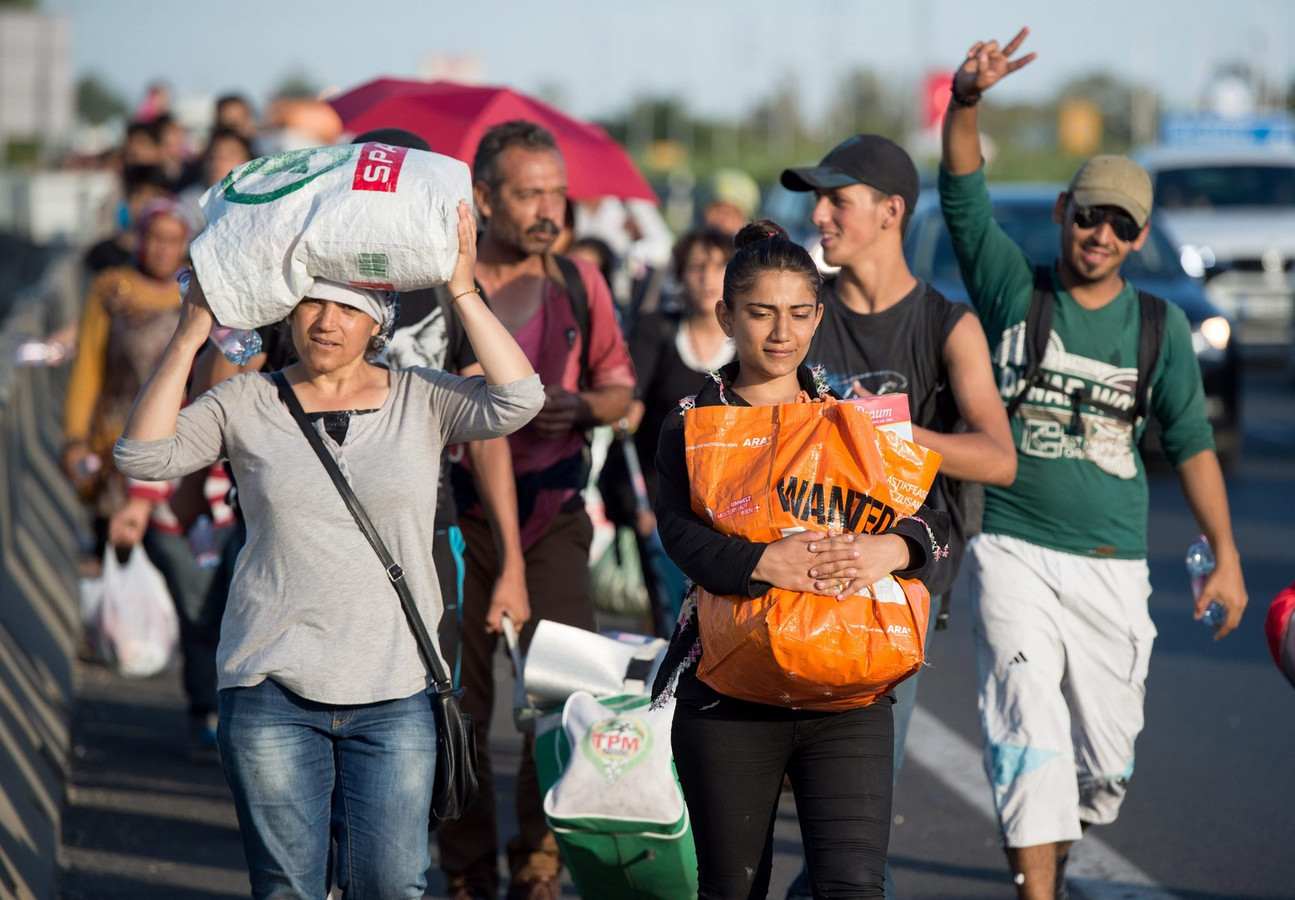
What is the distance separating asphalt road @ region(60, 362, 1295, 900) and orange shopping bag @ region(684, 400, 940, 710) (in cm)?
207

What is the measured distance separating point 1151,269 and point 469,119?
27.3 ft

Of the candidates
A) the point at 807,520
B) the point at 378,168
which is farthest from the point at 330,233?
the point at 807,520

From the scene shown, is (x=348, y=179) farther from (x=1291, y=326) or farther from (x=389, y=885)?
(x=1291, y=326)

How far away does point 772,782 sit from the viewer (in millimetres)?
3635

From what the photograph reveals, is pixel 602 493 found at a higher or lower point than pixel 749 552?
lower

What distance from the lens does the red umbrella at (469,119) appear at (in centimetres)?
694

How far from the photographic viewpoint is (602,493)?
7.55 meters

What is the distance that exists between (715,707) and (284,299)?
127 cm

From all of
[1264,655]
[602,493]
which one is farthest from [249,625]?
[1264,655]

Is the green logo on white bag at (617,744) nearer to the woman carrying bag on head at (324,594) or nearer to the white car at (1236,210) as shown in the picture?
the woman carrying bag on head at (324,594)

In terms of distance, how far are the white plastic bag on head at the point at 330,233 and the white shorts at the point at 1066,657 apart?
Result: 2017 millimetres

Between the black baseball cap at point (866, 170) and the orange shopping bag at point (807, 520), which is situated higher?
the black baseball cap at point (866, 170)

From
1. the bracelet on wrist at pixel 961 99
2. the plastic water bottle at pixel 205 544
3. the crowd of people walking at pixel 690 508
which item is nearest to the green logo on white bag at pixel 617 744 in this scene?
the crowd of people walking at pixel 690 508

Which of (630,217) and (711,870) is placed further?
(630,217)
